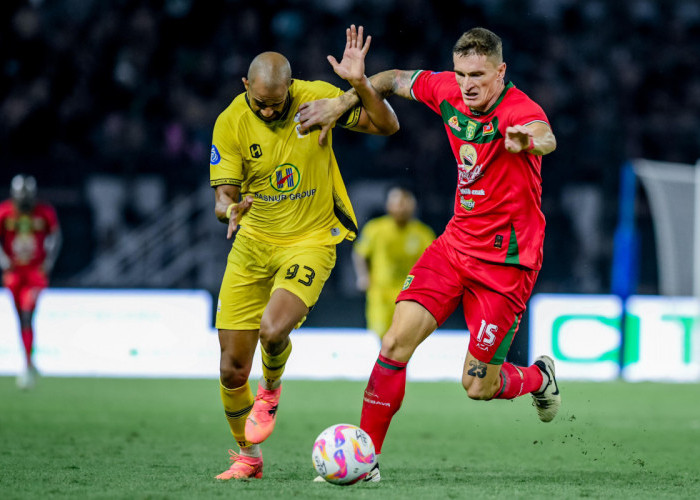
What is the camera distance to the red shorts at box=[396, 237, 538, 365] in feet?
17.7

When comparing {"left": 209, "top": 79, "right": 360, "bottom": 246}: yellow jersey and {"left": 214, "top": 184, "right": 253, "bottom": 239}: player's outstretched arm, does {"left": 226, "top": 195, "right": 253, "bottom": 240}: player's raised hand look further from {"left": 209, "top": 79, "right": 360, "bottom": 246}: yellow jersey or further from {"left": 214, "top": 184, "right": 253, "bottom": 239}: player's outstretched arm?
{"left": 209, "top": 79, "right": 360, "bottom": 246}: yellow jersey

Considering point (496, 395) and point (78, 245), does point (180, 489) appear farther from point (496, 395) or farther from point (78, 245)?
point (78, 245)

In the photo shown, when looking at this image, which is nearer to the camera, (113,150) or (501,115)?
(501,115)

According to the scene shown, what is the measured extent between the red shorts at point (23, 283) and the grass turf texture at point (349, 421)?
0.96 metres

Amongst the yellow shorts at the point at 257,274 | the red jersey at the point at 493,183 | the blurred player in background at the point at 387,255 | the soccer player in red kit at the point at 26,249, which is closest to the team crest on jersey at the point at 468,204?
the red jersey at the point at 493,183

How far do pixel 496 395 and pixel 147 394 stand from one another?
18.6 feet

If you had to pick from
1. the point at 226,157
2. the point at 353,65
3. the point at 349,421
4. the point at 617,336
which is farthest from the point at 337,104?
the point at 617,336

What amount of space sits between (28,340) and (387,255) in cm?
404

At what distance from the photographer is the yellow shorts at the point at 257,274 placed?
5559mm

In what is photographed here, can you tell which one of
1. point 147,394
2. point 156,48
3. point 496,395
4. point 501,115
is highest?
point 156,48

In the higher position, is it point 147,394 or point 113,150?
point 113,150

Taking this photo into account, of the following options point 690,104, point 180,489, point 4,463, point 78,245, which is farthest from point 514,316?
point 690,104

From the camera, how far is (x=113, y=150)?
14.7 metres

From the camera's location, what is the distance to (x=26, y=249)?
11.2 meters
